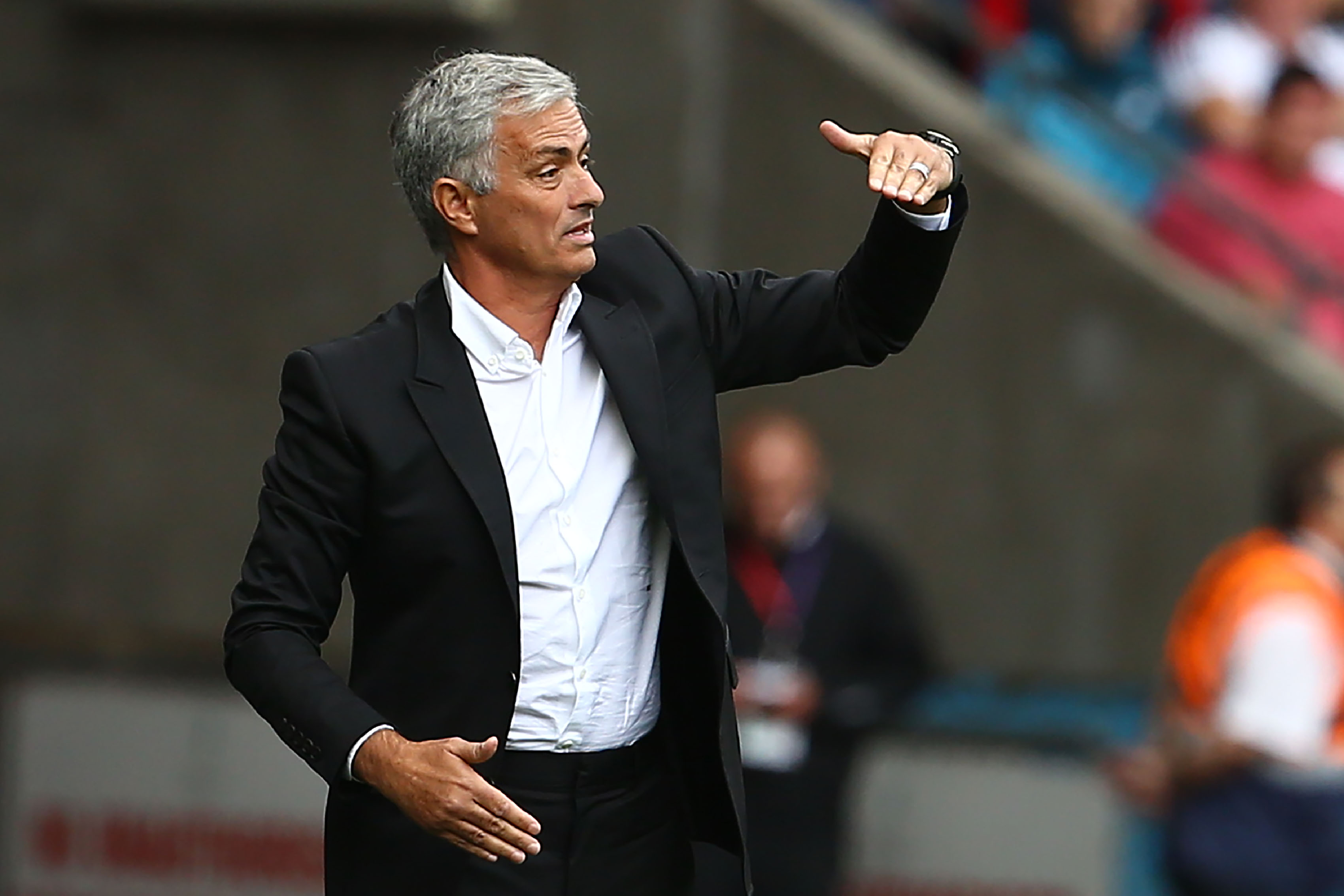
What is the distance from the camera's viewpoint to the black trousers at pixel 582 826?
11.2 feet

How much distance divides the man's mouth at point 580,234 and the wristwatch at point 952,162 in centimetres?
49

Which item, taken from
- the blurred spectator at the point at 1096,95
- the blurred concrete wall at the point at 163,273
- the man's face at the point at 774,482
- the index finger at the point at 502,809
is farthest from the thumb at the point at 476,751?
the blurred concrete wall at the point at 163,273

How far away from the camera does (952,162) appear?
3367 mm

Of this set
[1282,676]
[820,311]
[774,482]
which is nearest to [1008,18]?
[774,482]

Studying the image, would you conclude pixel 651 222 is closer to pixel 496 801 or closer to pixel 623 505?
pixel 623 505

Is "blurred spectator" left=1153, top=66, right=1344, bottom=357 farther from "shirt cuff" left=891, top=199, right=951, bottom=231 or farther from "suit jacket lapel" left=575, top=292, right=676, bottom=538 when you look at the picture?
"suit jacket lapel" left=575, top=292, right=676, bottom=538

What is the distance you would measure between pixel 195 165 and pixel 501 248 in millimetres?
4812

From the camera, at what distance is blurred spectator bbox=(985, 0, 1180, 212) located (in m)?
7.56

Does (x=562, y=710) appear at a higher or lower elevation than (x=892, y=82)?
lower

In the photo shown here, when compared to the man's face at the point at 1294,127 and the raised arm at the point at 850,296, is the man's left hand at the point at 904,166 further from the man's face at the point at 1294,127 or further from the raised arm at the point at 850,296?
the man's face at the point at 1294,127

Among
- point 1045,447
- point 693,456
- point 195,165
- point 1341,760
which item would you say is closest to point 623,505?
point 693,456

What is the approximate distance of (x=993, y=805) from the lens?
295 inches

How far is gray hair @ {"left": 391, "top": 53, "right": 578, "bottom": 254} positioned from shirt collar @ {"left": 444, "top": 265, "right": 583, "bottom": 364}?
14 centimetres

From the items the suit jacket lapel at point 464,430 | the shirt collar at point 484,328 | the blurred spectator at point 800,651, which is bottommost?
the blurred spectator at point 800,651
